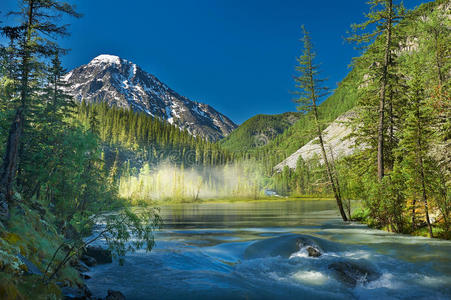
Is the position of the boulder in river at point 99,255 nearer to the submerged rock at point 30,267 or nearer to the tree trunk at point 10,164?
the tree trunk at point 10,164

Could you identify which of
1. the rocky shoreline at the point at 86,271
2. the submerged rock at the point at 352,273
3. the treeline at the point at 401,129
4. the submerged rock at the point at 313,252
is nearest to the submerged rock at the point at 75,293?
the rocky shoreline at the point at 86,271

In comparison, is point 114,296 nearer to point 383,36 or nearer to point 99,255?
point 99,255

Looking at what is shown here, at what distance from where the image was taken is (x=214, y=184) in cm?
16388

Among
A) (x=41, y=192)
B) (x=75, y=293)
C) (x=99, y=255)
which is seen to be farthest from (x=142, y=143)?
(x=75, y=293)

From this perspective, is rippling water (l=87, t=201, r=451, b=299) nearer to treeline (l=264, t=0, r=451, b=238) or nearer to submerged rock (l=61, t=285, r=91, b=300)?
submerged rock (l=61, t=285, r=91, b=300)

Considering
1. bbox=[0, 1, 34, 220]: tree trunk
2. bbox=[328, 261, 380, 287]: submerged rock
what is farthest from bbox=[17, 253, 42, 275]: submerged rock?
bbox=[328, 261, 380, 287]: submerged rock

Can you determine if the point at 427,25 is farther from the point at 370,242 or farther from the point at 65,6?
the point at 65,6

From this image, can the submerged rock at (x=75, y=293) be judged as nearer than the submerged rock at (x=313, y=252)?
Yes

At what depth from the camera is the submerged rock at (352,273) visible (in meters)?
11.4

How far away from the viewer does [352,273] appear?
1191 centimetres

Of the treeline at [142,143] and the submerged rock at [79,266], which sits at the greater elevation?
the treeline at [142,143]

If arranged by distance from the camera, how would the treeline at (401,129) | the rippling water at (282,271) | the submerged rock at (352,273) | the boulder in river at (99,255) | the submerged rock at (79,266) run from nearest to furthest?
1. the rippling water at (282,271)
2. the submerged rock at (352,273)
3. the submerged rock at (79,266)
4. the boulder in river at (99,255)
5. the treeline at (401,129)

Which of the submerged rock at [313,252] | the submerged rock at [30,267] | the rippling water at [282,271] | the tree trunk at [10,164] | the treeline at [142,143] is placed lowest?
the rippling water at [282,271]

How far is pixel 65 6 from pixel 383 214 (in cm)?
2557
